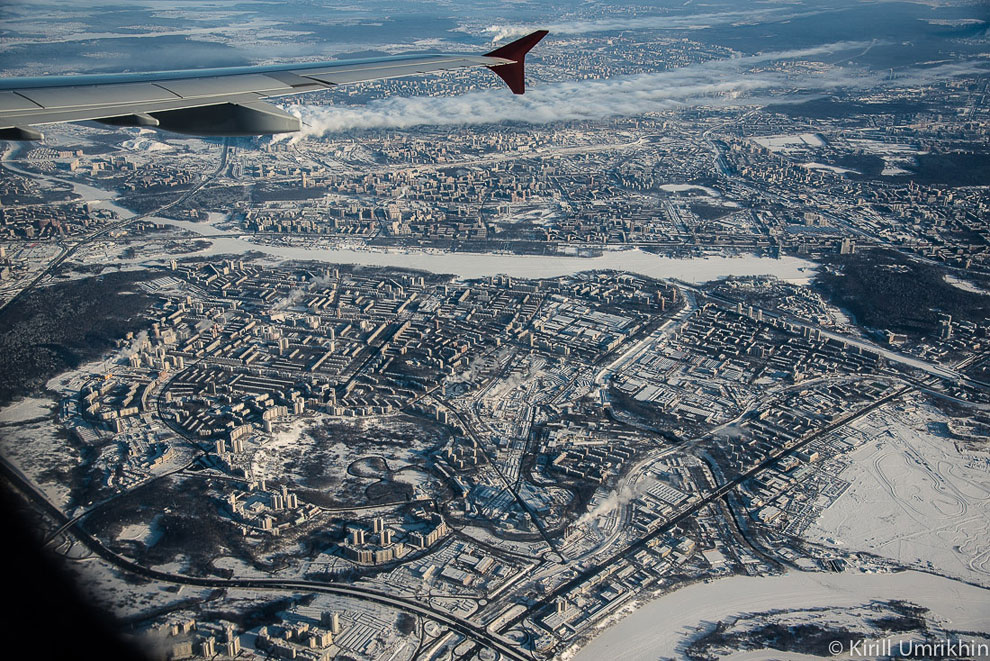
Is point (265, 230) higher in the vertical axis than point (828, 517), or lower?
higher

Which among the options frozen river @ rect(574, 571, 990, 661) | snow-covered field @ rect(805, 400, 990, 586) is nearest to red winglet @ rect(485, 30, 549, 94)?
frozen river @ rect(574, 571, 990, 661)

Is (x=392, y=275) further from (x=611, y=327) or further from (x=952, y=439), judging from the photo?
Result: (x=952, y=439)

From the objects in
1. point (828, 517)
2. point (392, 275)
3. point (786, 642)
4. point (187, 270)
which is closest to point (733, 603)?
point (786, 642)

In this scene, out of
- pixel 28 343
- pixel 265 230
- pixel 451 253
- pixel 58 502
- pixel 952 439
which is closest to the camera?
pixel 58 502

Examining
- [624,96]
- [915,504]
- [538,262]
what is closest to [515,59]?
[915,504]

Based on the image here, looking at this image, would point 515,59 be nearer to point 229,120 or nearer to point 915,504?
point 229,120

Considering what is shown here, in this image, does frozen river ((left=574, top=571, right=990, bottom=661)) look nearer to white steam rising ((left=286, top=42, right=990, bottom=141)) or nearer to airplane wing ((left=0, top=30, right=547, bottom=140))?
airplane wing ((left=0, top=30, right=547, bottom=140))
